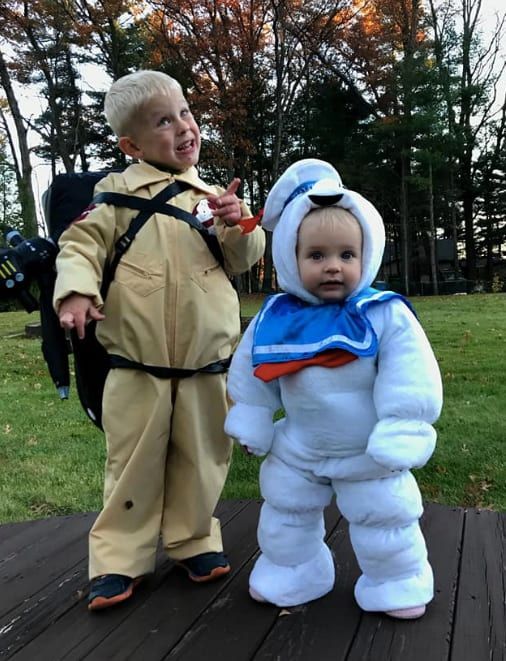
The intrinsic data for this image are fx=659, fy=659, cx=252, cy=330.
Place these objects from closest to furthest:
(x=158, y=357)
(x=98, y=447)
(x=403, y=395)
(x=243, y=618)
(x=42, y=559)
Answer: (x=403, y=395)
(x=243, y=618)
(x=158, y=357)
(x=42, y=559)
(x=98, y=447)

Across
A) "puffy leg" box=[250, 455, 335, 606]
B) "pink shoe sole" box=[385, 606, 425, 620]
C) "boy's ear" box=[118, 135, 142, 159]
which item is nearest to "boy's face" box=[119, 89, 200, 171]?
"boy's ear" box=[118, 135, 142, 159]

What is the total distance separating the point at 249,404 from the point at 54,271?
81cm

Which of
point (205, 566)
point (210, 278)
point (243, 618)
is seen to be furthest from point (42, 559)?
point (210, 278)

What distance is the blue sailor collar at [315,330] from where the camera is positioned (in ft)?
6.12

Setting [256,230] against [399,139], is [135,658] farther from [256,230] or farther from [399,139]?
[399,139]

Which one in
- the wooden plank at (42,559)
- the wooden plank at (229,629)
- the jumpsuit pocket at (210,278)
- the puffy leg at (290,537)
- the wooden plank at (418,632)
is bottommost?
the wooden plank at (42,559)

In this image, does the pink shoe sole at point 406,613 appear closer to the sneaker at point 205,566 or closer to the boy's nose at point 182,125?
the sneaker at point 205,566

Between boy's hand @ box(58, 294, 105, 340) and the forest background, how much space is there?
336 inches

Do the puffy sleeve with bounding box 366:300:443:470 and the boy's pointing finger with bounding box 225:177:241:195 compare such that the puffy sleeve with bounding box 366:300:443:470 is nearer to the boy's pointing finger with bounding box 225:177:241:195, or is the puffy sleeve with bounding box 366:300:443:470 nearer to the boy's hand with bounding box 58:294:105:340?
the boy's pointing finger with bounding box 225:177:241:195

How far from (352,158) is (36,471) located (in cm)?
1744

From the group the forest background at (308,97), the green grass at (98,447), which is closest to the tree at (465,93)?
the forest background at (308,97)

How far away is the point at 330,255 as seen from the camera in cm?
193

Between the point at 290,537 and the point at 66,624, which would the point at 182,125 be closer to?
the point at 290,537

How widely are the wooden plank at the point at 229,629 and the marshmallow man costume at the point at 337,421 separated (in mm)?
75
